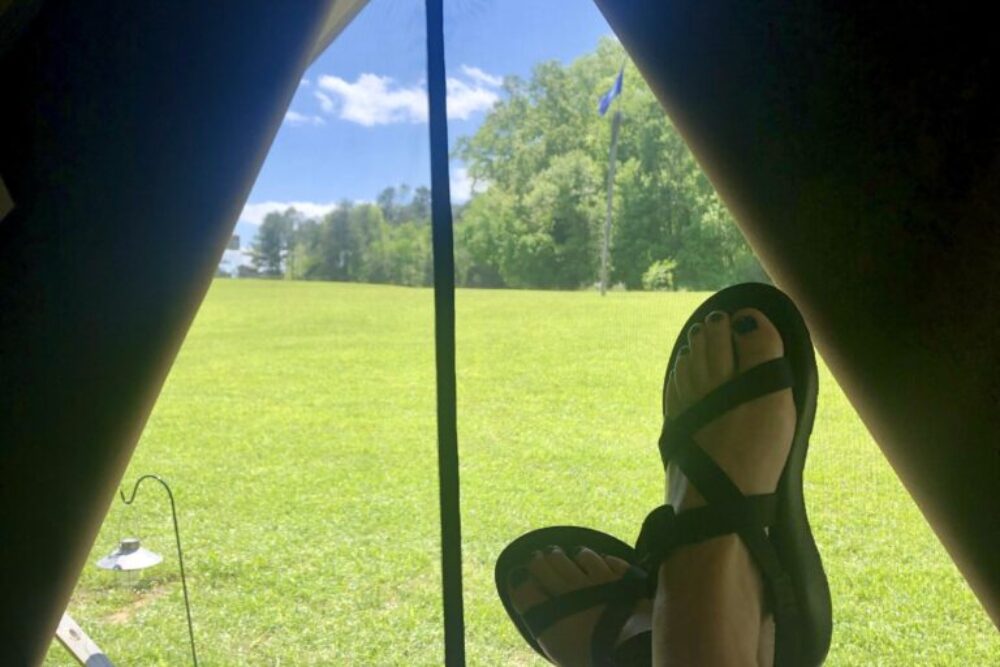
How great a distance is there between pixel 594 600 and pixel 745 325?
308 mm

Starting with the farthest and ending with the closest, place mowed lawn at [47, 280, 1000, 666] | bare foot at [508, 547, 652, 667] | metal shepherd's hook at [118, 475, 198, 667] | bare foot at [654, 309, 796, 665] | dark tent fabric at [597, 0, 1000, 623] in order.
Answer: metal shepherd's hook at [118, 475, 198, 667]
mowed lawn at [47, 280, 1000, 666]
bare foot at [508, 547, 652, 667]
bare foot at [654, 309, 796, 665]
dark tent fabric at [597, 0, 1000, 623]

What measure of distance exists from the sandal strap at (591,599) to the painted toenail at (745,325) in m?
0.26

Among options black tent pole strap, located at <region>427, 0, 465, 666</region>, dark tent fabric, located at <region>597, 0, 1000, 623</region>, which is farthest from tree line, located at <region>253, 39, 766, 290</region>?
dark tent fabric, located at <region>597, 0, 1000, 623</region>

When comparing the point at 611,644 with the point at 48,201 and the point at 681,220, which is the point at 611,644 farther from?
the point at 48,201

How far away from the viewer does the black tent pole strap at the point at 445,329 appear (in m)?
0.64

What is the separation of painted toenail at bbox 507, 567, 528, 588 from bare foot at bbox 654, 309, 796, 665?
17 centimetres

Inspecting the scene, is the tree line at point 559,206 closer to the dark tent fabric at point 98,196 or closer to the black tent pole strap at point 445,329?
the black tent pole strap at point 445,329

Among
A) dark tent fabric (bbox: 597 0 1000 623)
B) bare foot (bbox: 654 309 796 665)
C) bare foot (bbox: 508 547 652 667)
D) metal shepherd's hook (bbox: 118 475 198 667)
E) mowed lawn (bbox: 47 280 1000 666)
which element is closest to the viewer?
dark tent fabric (bbox: 597 0 1000 623)

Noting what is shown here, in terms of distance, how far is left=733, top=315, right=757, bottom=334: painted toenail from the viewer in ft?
2.13

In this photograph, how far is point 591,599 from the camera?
72cm

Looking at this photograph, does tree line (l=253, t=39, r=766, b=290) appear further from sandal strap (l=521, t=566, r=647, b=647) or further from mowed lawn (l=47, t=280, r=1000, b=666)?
sandal strap (l=521, t=566, r=647, b=647)

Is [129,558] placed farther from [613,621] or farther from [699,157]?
[699,157]

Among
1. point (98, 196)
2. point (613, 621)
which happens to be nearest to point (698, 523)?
point (613, 621)

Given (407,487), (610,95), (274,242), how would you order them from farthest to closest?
(407,487) → (274,242) → (610,95)
